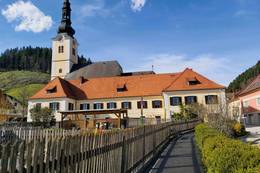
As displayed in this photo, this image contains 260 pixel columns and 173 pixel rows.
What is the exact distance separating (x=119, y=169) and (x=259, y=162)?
12.1 feet

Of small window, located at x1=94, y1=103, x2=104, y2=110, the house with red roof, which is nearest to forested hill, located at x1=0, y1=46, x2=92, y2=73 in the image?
small window, located at x1=94, y1=103, x2=104, y2=110

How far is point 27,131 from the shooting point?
66.7ft

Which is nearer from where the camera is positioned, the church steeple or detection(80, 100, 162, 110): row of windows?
detection(80, 100, 162, 110): row of windows

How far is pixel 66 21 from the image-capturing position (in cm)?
6222

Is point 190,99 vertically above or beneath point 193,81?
beneath

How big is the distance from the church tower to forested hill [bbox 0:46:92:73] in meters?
86.9

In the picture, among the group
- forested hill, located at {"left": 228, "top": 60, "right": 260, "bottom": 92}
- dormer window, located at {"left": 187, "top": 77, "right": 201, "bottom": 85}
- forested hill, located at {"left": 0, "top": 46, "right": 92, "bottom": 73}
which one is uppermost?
forested hill, located at {"left": 0, "top": 46, "right": 92, "bottom": 73}

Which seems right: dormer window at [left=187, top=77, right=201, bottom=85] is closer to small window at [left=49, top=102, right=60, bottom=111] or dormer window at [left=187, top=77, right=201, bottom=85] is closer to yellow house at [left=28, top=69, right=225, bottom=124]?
yellow house at [left=28, top=69, right=225, bottom=124]

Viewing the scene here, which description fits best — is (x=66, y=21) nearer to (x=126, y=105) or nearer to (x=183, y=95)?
(x=126, y=105)

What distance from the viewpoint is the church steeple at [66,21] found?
61825 mm

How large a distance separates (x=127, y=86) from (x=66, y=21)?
2744cm

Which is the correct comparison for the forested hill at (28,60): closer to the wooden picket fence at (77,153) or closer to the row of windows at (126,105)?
the row of windows at (126,105)

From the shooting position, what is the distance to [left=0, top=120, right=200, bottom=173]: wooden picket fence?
9.32ft

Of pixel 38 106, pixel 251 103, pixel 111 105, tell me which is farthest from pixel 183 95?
pixel 38 106
